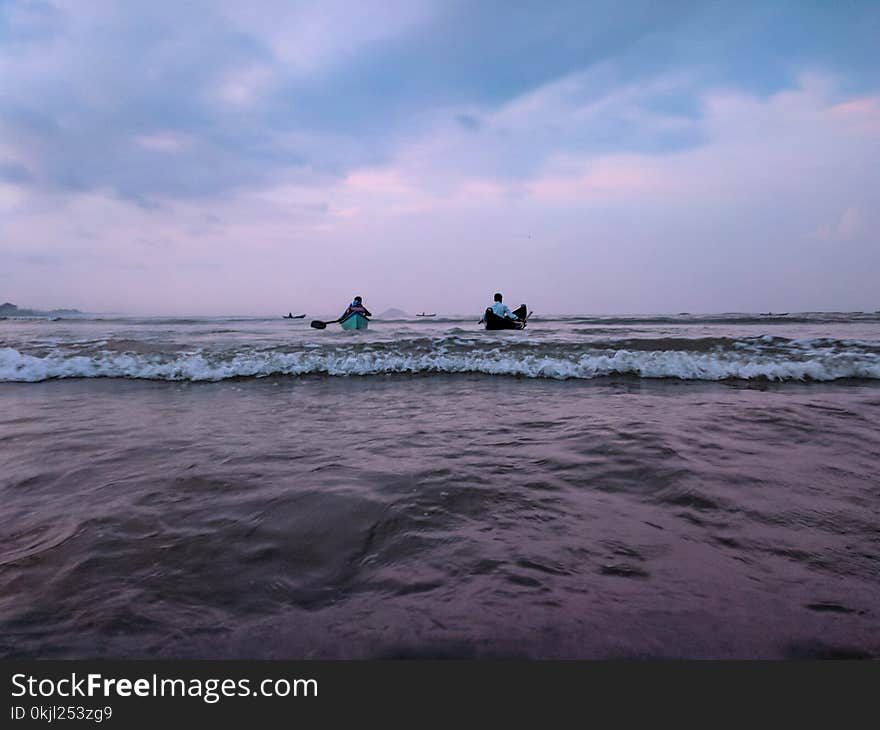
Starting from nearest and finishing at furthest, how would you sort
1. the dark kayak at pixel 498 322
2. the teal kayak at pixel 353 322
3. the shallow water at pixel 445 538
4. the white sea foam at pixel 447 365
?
1. the shallow water at pixel 445 538
2. the white sea foam at pixel 447 365
3. the dark kayak at pixel 498 322
4. the teal kayak at pixel 353 322

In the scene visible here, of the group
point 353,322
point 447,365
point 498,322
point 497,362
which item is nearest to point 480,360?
point 497,362

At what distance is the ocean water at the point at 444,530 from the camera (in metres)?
1.67

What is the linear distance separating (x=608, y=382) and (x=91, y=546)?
7472 mm

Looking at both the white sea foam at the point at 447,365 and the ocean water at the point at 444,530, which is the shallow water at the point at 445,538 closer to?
the ocean water at the point at 444,530

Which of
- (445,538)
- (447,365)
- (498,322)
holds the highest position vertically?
(498,322)

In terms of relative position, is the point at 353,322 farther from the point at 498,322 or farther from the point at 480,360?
the point at 480,360

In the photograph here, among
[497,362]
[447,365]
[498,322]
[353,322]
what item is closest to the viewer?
[497,362]

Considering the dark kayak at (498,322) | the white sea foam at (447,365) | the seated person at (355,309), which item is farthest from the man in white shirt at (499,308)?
the white sea foam at (447,365)

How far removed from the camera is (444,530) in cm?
252

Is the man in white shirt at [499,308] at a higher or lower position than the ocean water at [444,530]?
higher

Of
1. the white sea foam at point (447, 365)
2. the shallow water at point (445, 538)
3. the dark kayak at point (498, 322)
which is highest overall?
the dark kayak at point (498, 322)

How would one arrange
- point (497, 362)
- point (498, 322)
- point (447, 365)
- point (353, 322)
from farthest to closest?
point (353, 322) → point (498, 322) → point (447, 365) → point (497, 362)

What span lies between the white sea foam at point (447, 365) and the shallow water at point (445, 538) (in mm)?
3328

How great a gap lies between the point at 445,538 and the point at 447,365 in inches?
284
